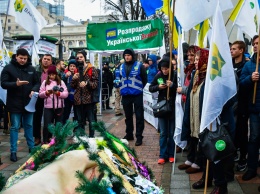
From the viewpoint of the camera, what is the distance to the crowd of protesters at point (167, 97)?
14.5 feet

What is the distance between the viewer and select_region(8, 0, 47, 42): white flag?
23.1 ft

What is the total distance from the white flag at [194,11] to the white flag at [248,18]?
86.9 inches

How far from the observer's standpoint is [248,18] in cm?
619

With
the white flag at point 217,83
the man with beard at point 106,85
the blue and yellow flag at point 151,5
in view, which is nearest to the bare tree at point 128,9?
the man with beard at point 106,85

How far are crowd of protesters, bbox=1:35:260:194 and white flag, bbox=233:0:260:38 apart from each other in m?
1.04

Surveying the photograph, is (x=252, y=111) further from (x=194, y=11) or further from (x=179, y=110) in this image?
(x=194, y=11)

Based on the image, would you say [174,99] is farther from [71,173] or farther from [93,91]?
[71,173]

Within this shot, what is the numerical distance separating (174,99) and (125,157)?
10.2ft

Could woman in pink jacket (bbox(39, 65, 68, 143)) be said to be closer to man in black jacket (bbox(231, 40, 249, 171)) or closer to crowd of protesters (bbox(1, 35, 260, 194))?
crowd of protesters (bbox(1, 35, 260, 194))

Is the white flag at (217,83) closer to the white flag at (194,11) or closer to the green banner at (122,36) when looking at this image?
the white flag at (194,11)

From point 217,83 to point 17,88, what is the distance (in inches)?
141

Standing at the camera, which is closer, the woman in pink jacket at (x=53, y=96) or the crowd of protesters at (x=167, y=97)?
the crowd of protesters at (x=167, y=97)

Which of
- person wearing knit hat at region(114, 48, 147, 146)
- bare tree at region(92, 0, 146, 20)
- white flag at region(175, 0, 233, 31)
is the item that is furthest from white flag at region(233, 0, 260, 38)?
bare tree at region(92, 0, 146, 20)

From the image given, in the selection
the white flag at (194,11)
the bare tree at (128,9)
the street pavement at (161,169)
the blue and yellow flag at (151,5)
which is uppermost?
the bare tree at (128,9)
